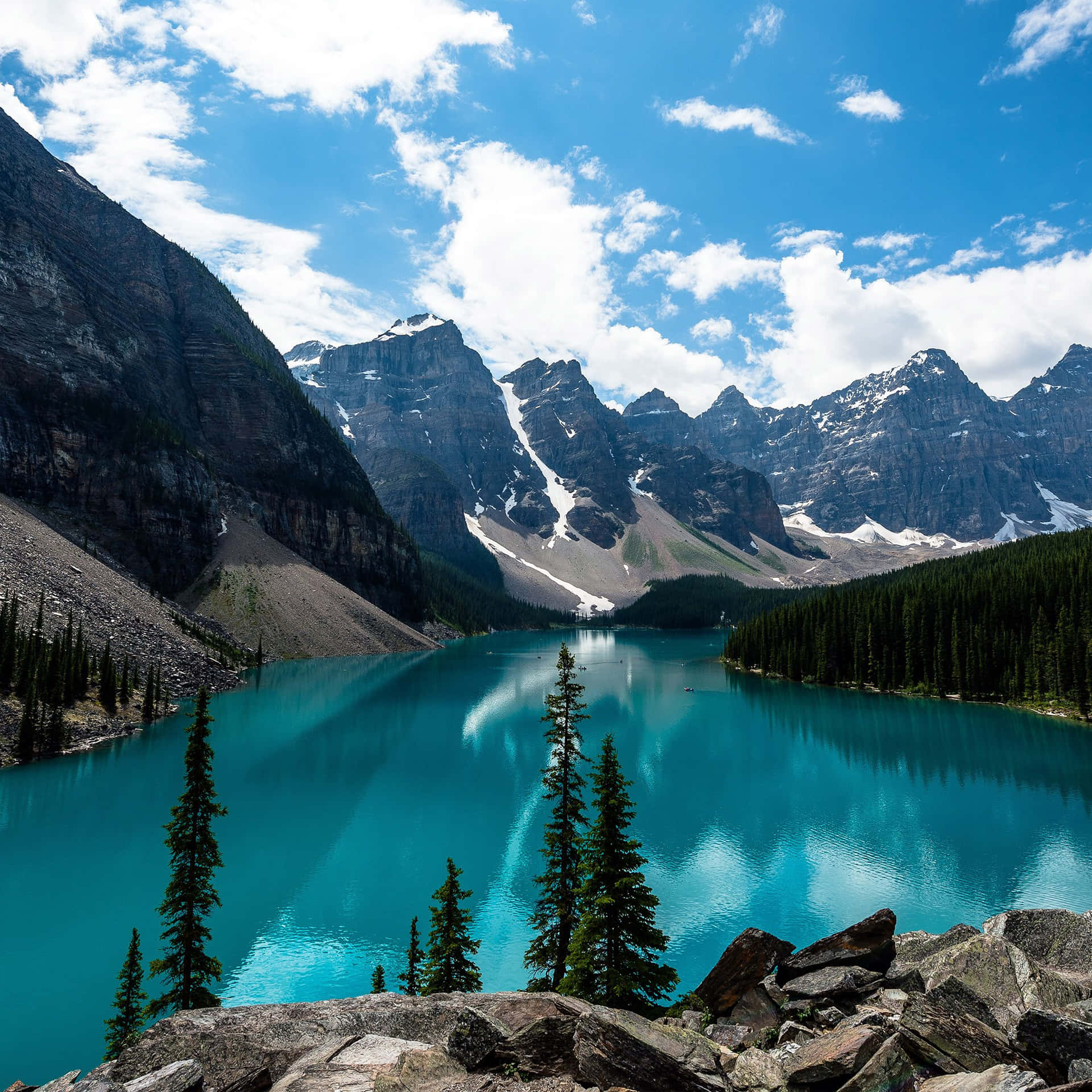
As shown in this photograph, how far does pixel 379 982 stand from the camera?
739 inches

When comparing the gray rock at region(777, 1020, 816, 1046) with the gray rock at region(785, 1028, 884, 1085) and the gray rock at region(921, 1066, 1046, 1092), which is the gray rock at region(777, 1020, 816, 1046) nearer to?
the gray rock at region(785, 1028, 884, 1085)

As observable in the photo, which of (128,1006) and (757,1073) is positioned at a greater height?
(757,1073)

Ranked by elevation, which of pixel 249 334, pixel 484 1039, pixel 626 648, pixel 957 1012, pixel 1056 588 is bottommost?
pixel 626 648

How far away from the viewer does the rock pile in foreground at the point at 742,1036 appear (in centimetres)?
867

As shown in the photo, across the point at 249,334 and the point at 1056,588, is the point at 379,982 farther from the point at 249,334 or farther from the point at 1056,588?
the point at 249,334

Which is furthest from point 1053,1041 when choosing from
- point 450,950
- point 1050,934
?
point 450,950

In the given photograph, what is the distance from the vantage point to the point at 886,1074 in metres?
8.30

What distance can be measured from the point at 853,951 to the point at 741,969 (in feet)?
8.58

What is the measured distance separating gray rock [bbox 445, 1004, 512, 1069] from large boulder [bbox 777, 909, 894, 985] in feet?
24.5

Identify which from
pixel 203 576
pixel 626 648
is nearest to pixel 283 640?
pixel 203 576

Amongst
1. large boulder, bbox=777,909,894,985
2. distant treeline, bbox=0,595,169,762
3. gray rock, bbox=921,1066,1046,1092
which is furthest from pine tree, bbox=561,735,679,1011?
distant treeline, bbox=0,595,169,762

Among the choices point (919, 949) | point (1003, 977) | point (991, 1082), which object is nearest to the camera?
point (991, 1082)

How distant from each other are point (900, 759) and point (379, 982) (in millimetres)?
48811

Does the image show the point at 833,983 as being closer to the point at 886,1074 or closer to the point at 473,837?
the point at 886,1074
